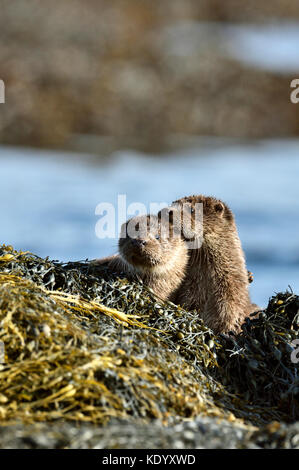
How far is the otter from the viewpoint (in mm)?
5230

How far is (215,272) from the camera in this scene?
5789 mm

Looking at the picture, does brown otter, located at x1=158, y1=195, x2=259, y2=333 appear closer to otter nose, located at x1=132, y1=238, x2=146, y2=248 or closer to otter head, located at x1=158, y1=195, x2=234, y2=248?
otter head, located at x1=158, y1=195, x2=234, y2=248

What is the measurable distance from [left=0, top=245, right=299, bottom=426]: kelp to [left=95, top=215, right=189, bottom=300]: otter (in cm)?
26

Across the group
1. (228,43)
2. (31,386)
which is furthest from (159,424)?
(228,43)

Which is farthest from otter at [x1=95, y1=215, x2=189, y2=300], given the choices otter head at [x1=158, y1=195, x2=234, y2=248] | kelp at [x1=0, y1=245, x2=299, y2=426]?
kelp at [x1=0, y1=245, x2=299, y2=426]

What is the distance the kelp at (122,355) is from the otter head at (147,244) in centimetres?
27

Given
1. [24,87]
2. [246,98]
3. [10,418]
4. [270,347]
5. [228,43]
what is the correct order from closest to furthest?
[10,418] → [270,347] → [24,87] → [246,98] → [228,43]

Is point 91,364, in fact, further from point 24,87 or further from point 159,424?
point 24,87

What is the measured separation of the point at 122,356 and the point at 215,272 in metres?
2.48

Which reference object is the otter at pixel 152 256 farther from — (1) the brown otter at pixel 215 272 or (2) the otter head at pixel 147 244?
(1) the brown otter at pixel 215 272

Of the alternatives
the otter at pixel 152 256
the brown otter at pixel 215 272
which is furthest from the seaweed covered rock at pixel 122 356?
the brown otter at pixel 215 272

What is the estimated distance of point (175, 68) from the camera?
3425cm

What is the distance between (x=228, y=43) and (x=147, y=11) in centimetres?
820

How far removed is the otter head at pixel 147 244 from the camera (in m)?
5.22
